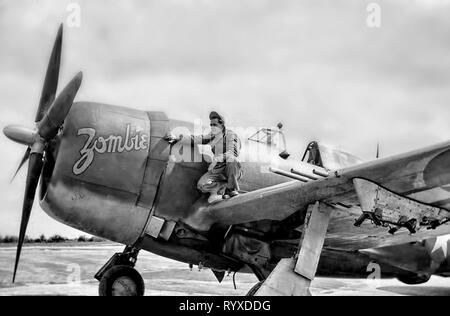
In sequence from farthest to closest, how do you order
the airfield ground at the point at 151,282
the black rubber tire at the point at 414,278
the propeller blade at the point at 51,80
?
the airfield ground at the point at 151,282
the black rubber tire at the point at 414,278
the propeller blade at the point at 51,80

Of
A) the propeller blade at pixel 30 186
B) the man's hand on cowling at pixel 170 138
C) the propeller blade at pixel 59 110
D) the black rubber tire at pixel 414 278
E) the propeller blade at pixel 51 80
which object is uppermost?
the propeller blade at pixel 51 80

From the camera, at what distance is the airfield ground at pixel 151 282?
354 inches

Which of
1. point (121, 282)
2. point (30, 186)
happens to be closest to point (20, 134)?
point (30, 186)

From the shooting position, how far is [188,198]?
235 inches

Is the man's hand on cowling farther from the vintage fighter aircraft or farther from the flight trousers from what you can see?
the flight trousers

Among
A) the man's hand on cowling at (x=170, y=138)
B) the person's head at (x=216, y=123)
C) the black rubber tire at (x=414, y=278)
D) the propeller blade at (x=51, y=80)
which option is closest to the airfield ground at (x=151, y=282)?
the black rubber tire at (x=414, y=278)

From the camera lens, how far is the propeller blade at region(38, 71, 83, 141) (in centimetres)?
539

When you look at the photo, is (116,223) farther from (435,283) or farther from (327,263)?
(435,283)

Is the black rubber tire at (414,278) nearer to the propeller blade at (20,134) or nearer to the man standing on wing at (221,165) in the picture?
the man standing on wing at (221,165)

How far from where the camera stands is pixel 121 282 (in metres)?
6.15

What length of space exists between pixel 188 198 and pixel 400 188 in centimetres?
246

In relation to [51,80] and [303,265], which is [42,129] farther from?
[303,265]

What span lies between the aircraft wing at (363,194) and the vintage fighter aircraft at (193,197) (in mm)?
12
